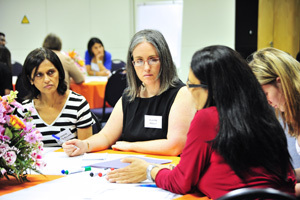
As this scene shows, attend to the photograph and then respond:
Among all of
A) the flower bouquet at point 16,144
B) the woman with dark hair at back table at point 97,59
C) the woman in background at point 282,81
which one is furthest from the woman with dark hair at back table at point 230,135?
the woman with dark hair at back table at point 97,59

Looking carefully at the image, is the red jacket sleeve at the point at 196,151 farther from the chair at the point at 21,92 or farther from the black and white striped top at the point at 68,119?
the chair at the point at 21,92

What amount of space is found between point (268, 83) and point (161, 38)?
82cm

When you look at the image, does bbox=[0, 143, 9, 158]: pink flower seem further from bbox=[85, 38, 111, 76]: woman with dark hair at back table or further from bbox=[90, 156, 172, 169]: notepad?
bbox=[85, 38, 111, 76]: woman with dark hair at back table

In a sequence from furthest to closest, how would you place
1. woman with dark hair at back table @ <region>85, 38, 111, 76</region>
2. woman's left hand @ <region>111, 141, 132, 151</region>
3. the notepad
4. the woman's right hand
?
1. woman with dark hair at back table @ <region>85, 38, 111, 76</region>
2. woman's left hand @ <region>111, 141, 132, 151</region>
3. the woman's right hand
4. the notepad

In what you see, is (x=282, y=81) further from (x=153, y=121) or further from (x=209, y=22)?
(x=209, y=22)

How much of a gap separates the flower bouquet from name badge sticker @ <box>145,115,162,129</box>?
892mm

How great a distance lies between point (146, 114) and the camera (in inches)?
99.7

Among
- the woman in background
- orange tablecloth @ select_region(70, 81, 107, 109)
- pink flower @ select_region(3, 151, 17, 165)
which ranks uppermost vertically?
the woman in background

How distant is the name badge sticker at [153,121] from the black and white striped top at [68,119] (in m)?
0.53

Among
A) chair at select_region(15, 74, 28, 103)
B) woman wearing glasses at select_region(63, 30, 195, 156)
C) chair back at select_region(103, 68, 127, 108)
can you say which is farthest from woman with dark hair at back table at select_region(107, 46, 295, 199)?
chair back at select_region(103, 68, 127, 108)

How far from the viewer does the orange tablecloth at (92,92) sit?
5.67m

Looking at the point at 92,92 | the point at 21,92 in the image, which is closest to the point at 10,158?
the point at 21,92

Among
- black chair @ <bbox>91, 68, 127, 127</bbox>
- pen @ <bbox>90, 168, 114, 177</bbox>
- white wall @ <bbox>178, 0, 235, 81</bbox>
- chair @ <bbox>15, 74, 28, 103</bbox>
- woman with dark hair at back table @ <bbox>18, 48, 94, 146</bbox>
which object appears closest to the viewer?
pen @ <bbox>90, 168, 114, 177</bbox>

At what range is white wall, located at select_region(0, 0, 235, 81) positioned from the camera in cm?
851
